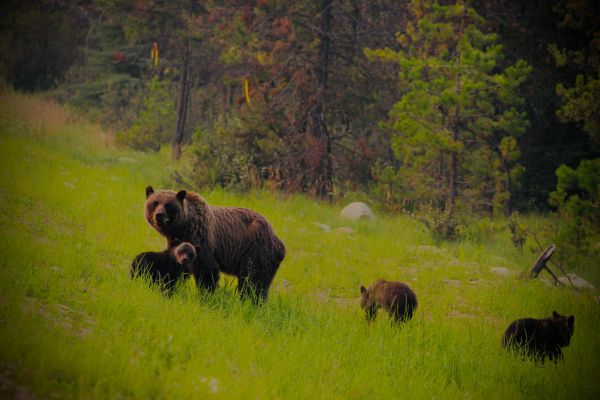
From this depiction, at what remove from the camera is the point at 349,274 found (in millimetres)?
10469

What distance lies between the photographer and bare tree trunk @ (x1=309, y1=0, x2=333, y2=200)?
17.2 metres

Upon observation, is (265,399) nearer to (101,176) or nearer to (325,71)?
(101,176)

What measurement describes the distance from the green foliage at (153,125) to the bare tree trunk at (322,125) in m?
8.08

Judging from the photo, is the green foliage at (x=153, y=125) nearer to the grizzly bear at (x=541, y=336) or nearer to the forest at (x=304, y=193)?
the forest at (x=304, y=193)

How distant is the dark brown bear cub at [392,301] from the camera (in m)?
7.85

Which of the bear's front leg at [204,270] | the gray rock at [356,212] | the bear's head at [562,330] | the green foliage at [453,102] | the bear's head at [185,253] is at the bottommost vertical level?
the gray rock at [356,212]

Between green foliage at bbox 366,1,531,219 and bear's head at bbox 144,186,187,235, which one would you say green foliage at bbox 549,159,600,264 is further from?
bear's head at bbox 144,186,187,235

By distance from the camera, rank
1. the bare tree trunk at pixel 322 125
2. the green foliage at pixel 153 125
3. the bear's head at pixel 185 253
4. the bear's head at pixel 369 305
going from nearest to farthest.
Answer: the bear's head at pixel 185 253 < the bear's head at pixel 369 305 < the bare tree trunk at pixel 322 125 < the green foliage at pixel 153 125

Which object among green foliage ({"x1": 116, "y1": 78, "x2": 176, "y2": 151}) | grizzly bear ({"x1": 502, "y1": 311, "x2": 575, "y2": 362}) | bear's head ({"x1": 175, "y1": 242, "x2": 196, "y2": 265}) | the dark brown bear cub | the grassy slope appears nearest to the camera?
the grassy slope

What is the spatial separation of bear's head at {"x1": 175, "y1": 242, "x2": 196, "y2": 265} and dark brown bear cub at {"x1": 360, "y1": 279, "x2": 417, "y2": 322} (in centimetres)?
265

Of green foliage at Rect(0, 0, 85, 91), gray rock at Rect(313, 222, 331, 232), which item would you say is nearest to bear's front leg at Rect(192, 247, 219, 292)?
gray rock at Rect(313, 222, 331, 232)

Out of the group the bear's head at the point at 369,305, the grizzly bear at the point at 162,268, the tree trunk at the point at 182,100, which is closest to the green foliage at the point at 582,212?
the bear's head at the point at 369,305

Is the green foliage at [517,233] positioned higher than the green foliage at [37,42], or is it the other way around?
the green foliage at [37,42]

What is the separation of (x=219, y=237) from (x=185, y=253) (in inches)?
35.2
